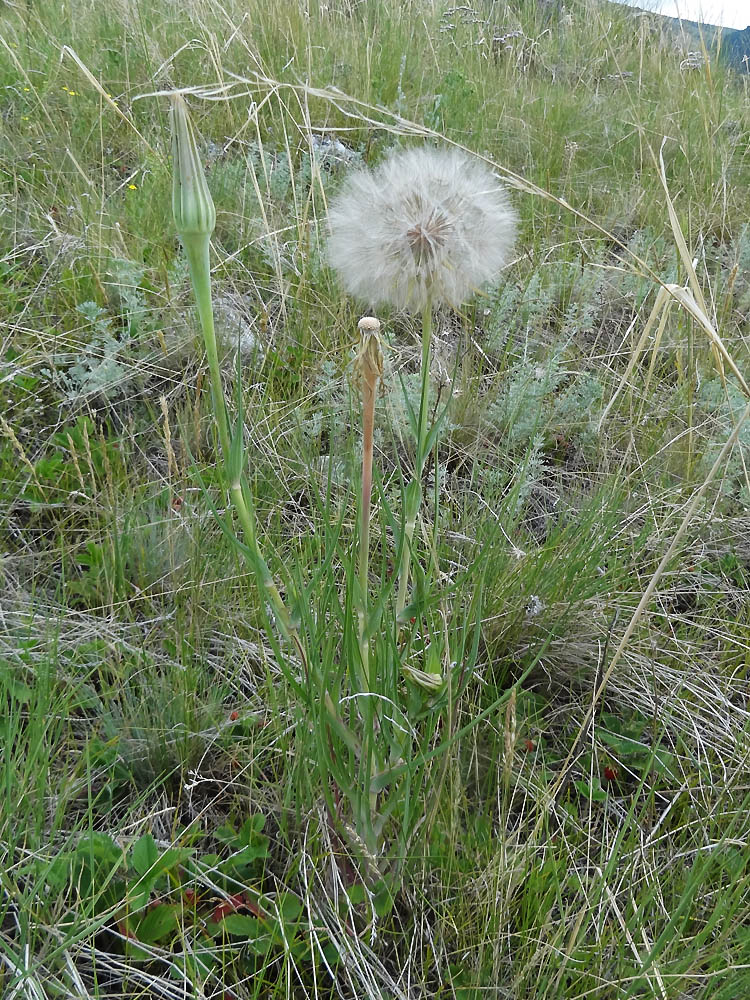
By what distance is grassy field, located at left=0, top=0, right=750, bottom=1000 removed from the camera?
1.08m

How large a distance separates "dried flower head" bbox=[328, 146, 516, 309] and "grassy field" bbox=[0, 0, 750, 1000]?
0.32ft

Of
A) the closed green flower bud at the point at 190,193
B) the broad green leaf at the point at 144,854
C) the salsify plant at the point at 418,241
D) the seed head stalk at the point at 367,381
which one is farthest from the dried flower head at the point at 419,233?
the broad green leaf at the point at 144,854

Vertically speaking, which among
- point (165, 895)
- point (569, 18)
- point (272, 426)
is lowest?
point (165, 895)

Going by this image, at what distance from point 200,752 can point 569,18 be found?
551 cm

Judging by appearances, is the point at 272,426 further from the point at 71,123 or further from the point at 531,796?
the point at 71,123

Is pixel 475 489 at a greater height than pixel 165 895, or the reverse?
pixel 475 489

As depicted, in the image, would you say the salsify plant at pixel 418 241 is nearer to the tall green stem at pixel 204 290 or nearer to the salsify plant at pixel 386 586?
the salsify plant at pixel 386 586

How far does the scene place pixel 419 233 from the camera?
3.51 feet

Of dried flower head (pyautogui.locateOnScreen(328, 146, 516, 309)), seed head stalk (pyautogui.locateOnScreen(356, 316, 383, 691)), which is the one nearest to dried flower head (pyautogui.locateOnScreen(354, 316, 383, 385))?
seed head stalk (pyautogui.locateOnScreen(356, 316, 383, 691))

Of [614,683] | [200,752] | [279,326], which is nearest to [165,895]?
[200,752]

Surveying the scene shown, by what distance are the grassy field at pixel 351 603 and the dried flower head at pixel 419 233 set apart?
98 mm

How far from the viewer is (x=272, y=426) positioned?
Answer: 2.07 meters

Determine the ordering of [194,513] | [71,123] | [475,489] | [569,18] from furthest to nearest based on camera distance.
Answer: [569,18] → [71,123] → [475,489] → [194,513]

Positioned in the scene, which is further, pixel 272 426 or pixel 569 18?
pixel 569 18
